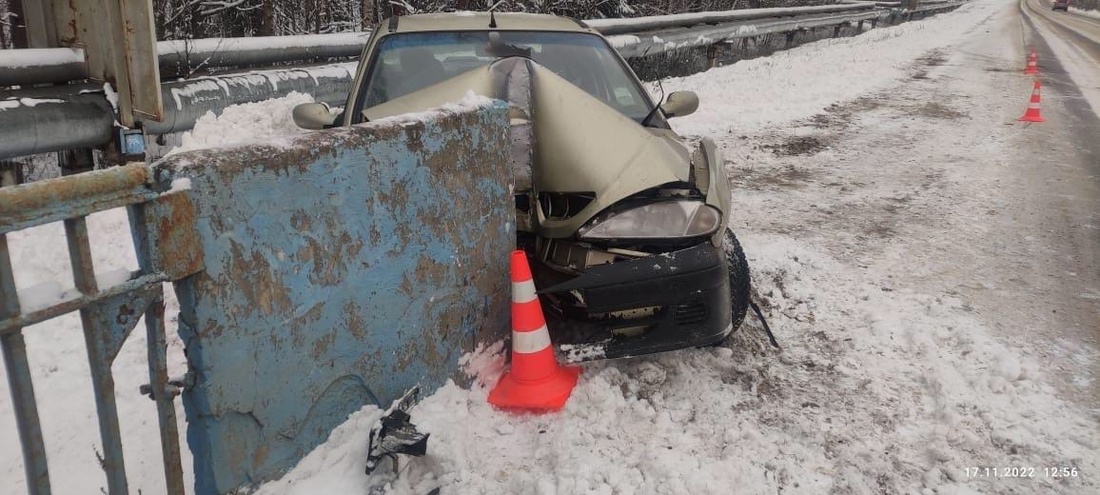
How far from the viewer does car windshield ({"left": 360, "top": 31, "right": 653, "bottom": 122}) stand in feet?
12.8

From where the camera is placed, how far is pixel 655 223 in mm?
2881

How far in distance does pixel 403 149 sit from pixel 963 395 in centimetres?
265

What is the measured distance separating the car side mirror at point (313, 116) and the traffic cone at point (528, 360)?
5.31ft

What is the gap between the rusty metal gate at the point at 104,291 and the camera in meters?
1.49

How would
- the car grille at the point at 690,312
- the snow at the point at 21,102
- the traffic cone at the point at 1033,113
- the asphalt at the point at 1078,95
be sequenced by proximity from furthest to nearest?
1. the traffic cone at the point at 1033,113
2. the asphalt at the point at 1078,95
3. the snow at the point at 21,102
4. the car grille at the point at 690,312

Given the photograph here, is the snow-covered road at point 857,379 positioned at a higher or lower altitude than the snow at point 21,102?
lower

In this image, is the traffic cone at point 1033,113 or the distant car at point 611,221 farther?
the traffic cone at point 1033,113

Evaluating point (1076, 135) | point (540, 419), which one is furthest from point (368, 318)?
point (1076, 135)

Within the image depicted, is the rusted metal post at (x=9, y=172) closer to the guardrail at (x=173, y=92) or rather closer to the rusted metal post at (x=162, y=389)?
the guardrail at (x=173, y=92)

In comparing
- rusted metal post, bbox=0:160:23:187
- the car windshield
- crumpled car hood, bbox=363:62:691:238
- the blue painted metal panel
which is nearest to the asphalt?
the car windshield

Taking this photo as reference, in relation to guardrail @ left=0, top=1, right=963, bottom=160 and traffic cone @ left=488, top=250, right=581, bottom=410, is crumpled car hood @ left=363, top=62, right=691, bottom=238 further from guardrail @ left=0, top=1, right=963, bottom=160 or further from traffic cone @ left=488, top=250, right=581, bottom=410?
guardrail @ left=0, top=1, right=963, bottom=160

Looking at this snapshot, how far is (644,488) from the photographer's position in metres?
2.36

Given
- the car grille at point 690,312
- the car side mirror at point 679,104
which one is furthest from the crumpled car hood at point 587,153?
the car side mirror at point 679,104

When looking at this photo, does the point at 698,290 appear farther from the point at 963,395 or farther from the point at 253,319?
the point at 253,319
